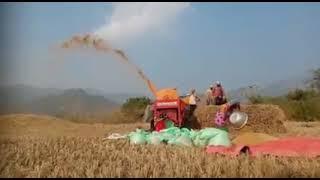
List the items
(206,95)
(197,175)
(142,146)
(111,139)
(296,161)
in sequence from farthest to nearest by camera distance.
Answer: (206,95) < (111,139) < (142,146) < (296,161) < (197,175)

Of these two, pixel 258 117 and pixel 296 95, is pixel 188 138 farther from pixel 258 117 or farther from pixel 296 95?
pixel 296 95

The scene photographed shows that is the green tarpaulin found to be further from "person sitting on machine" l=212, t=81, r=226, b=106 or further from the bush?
the bush

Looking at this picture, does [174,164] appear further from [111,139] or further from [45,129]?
[45,129]

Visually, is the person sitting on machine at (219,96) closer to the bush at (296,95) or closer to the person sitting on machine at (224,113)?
the person sitting on machine at (224,113)

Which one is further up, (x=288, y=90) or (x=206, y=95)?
(x=288, y=90)

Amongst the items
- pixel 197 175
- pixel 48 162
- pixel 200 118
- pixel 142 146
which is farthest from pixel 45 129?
pixel 197 175

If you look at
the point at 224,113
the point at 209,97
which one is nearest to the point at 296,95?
the point at 209,97

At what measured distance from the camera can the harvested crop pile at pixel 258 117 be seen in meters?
14.5

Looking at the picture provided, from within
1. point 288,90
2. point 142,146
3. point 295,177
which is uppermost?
point 288,90

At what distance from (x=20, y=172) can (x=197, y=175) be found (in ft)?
6.16

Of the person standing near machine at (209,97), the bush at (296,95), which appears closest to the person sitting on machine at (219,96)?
the person standing near machine at (209,97)

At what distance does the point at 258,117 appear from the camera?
48.1ft

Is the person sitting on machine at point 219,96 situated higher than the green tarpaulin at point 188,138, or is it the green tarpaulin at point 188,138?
the person sitting on machine at point 219,96

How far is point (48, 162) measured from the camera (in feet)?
22.1
